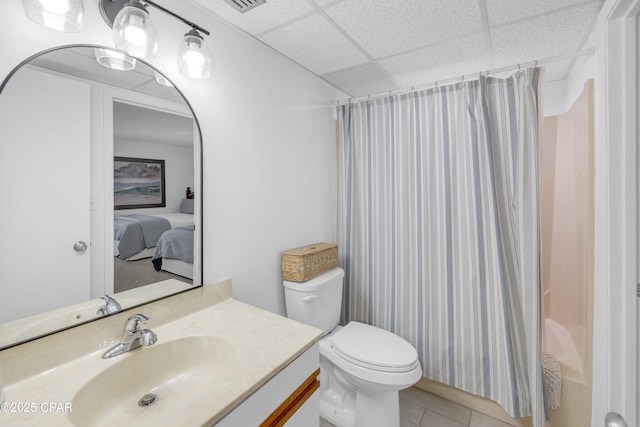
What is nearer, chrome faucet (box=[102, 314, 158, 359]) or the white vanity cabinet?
the white vanity cabinet

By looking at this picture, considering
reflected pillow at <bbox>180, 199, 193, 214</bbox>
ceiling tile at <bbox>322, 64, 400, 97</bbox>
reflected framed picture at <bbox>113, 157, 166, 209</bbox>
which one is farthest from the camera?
ceiling tile at <bbox>322, 64, 400, 97</bbox>

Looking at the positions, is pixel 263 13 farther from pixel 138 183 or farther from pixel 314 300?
pixel 314 300

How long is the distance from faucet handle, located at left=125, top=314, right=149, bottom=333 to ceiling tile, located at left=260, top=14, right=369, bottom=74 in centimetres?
146

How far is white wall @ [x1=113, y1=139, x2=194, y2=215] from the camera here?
1.14 meters

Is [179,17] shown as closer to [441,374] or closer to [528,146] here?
[528,146]

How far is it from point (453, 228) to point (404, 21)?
1.18m

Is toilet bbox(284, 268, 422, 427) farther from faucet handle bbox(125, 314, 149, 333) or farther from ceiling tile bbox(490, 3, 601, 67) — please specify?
ceiling tile bbox(490, 3, 601, 67)

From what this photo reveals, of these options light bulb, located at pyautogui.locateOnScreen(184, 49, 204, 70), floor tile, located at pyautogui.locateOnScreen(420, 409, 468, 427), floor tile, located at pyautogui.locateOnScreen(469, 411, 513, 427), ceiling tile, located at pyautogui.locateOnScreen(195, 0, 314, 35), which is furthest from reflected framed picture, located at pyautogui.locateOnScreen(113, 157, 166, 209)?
floor tile, located at pyautogui.locateOnScreen(469, 411, 513, 427)

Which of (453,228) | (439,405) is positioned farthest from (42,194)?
(439,405)

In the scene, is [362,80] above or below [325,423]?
above

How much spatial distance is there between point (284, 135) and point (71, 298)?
1.28 meters

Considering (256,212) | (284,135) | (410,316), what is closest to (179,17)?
(284,135)

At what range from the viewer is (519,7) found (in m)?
1.25

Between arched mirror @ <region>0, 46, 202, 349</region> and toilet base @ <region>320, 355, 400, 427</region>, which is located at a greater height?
arched mirror @ <region>0, 46, 202, 349</region>
